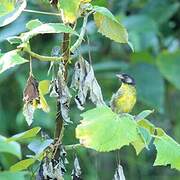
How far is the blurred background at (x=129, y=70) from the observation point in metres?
1.89

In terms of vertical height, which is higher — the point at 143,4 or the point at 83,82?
the point at 83,82

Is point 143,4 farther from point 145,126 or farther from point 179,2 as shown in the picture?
point 145,126

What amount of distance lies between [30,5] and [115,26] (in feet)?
3.73

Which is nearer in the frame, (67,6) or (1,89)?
(67,6)

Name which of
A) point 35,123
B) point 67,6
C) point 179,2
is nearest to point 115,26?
point 67,6

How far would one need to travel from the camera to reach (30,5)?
1956 millimetres

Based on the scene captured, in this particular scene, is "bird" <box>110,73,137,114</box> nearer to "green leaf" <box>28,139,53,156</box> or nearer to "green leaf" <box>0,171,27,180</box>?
"green leaf" <box>28,139,53,156</box>

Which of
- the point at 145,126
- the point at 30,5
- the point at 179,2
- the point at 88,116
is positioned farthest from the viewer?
the point at 179,2

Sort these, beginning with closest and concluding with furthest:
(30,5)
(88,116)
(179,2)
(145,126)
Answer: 1. (88,116)
2. (145,126)
3. (30,5)
4. (179,2)

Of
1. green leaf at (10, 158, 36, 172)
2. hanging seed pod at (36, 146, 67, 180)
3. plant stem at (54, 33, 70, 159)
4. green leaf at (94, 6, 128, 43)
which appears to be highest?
green leaf at (94, 6, 128, 43)

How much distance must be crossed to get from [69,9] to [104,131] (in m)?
0.16

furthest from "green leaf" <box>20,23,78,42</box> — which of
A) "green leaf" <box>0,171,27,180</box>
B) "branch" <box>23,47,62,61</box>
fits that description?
"green leaf" <box>0,171,27,180</box>

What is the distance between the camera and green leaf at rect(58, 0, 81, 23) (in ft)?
2.65

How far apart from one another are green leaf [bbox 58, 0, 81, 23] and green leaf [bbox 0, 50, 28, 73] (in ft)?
0.27
